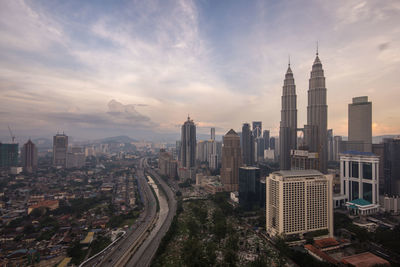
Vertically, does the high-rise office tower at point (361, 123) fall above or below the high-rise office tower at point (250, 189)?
above

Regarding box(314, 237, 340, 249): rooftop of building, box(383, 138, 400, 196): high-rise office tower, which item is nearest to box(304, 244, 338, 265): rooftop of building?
box(314, 237, 340, 249): rooftop of building

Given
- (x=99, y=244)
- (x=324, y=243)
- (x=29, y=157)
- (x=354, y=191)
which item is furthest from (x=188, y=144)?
(x=324, y=243)

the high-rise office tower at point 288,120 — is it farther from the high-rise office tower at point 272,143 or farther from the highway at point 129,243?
the high-rise office tower at point 272,143

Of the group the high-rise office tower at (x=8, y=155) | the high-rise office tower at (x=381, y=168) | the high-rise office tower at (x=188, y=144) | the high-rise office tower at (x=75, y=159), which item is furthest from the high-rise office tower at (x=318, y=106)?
the high-rise office tower at (x=8, y=155)

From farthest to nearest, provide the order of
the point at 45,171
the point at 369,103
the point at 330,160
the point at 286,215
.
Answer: the point at 330,160
the point at 45,171
the point at 369,103
the point at 286,215

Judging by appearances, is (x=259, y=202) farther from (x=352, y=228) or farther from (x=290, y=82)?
(x=290, y=82)

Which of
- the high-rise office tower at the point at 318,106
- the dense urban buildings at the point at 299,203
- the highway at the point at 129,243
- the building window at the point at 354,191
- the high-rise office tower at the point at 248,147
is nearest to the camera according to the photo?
the highway at the point at 129,243

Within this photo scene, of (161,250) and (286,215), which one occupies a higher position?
(286,215)

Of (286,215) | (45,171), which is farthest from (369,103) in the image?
(45,171)
